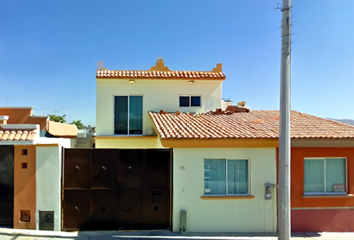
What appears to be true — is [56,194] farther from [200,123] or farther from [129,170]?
[200,123]

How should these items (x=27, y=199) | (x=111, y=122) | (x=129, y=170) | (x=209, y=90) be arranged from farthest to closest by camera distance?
(x=209, y=90)
(x=111, y=122)
(x=129, y=170)
(x=27, y=199)

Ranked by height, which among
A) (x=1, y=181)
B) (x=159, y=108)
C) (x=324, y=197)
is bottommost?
(x=324, y=197)

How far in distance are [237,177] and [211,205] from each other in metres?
1.17

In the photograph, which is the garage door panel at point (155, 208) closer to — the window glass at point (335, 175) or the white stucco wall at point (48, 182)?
the white stucco wall at point (48, 182)

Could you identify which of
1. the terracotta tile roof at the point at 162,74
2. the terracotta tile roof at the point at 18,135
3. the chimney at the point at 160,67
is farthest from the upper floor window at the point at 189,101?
the terracotta tile roof at the point at 18,135

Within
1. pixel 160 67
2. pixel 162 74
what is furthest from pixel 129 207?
Result: pixel 160 67

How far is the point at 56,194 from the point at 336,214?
8.39 metres

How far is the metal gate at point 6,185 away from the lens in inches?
250

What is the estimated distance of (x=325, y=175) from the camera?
726 cm

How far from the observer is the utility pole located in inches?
211

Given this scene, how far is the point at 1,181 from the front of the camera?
21.0ft

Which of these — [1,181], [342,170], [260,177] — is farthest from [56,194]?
[342,170]

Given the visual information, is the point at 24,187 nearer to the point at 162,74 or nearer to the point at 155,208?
the point at 155,208

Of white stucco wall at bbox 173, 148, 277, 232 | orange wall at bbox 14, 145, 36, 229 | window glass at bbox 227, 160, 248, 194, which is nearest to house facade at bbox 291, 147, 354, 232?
white stucco wall at bbox 173, 148, 277, 232
